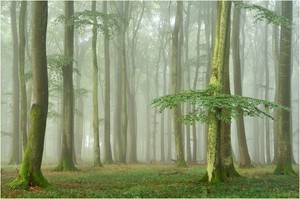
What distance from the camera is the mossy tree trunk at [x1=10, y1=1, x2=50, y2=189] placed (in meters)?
12.6

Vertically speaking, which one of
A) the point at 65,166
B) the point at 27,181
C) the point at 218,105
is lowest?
the point at 65,166

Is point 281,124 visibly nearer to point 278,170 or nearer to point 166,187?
point 278,170

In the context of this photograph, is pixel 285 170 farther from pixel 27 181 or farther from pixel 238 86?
pixel 27 181

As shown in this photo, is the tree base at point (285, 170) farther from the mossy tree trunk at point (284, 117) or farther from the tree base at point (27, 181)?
the tree base at point (27, 181)

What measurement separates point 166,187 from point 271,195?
3465 mm

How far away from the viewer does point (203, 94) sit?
A: 12.4m

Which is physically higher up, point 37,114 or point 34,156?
point 37,114

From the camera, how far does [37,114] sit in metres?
13.1

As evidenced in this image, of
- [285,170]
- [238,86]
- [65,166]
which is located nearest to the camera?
[285,170]

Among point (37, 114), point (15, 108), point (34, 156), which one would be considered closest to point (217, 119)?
point (37, 114)

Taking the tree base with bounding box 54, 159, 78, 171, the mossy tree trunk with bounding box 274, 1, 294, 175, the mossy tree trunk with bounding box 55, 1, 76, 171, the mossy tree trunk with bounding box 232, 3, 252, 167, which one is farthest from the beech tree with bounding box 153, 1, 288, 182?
the mossy tree trunk with bounding box 55, 1, 76, 171

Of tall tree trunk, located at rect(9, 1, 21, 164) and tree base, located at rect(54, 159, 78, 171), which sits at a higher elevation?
tall tree trunk, located at rect(9, 1, 21, 164)

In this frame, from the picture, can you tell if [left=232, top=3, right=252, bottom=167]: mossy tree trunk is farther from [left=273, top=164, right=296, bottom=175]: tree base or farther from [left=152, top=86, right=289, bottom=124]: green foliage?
[left=152, top=86, right=289, bottom=124]: green foliage

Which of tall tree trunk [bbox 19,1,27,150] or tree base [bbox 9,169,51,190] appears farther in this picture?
tall tree trunk [bbox 19,1,27,150]
